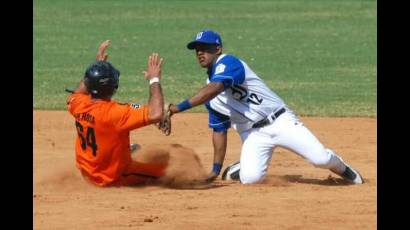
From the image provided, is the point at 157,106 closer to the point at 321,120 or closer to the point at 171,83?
the point at 321,120

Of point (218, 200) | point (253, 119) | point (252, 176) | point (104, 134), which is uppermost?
point (104, 134)

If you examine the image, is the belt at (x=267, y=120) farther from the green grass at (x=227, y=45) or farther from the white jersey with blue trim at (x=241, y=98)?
the green grass at (x=227, y=45)

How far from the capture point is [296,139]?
433 inches

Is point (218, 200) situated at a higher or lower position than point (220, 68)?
lower

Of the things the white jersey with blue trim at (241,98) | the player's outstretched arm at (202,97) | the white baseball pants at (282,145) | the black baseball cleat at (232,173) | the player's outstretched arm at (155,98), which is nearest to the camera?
the player's outstretched arm at (155,98)

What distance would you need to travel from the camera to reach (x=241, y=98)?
11.1m

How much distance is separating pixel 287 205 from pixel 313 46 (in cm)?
1476

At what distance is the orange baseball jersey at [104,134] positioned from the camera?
9977 millimetres

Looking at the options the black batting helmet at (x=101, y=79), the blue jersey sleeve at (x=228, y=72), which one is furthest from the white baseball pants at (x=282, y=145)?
the black batting helmet at (x=101, y=79)

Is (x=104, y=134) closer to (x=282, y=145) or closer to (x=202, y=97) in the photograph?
(x=202, y=97)

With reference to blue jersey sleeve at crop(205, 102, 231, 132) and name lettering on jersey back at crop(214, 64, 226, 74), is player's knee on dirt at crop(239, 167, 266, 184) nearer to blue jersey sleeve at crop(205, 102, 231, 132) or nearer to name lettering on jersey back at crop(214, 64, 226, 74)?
blue jersey sleeve at crop(205, 102, 231, 132)

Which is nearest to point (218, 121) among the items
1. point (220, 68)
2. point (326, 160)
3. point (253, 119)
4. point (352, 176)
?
point (253, 119)

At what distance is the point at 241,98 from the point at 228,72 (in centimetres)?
49
